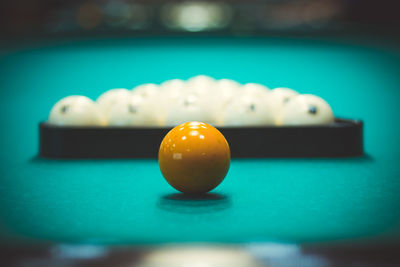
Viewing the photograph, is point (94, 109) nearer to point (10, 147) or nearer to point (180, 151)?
point (10, 147)

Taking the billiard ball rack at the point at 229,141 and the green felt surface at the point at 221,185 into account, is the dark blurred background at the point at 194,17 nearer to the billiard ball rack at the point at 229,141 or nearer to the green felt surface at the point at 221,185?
the green felt surface at the point at 221,185

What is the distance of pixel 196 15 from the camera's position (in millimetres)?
7426

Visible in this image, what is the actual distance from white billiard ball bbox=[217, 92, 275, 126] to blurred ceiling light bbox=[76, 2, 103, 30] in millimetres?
3114

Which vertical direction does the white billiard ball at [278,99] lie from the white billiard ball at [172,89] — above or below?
below

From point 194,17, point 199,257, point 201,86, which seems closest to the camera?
A: point 199,257

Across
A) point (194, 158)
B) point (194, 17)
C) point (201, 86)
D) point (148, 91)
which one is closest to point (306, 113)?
point (201, 86)

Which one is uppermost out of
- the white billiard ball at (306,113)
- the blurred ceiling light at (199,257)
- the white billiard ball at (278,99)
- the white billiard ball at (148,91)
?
the white billiard ball at (148,91)

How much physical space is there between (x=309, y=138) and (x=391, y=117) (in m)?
1.48

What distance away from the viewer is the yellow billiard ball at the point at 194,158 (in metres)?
2.46

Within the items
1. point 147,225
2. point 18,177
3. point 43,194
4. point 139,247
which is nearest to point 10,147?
point 18,177

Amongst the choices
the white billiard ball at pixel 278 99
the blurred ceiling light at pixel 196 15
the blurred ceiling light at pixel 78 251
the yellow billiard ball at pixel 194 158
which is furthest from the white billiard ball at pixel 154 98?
the blurred ceiling light at pixel 78 251

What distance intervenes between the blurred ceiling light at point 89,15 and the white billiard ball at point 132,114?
2.82m

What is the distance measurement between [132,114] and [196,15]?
3.80 meters

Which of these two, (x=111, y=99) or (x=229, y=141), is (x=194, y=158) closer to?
(x=229, y=141)
